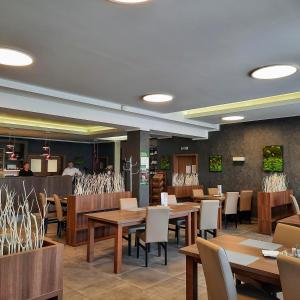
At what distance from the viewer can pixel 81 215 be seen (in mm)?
5270

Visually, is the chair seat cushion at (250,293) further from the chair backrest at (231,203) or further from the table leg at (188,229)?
the chair backrest at (231,203)

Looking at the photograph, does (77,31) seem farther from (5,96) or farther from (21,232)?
(5,96)

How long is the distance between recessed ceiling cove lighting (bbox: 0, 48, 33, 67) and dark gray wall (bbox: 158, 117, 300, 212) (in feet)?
20.8

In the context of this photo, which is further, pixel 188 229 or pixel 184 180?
pixel 184 180

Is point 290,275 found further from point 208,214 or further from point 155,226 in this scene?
point 208,214


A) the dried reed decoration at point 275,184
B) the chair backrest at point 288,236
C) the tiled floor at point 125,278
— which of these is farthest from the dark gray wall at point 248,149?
the chair backrest at point 288,236

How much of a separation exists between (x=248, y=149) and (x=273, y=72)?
4.54m

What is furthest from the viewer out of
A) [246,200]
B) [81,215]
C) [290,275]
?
[246,200]

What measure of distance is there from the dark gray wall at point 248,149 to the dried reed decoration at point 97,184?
3.82m

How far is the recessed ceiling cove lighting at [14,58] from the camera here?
10.3 ft

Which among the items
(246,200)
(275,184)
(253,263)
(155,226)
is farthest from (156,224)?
(246,200)

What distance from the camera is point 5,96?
180 inches

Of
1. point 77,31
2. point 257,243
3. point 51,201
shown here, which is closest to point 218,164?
point 51,201

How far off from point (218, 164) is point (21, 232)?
7220 millimetres
